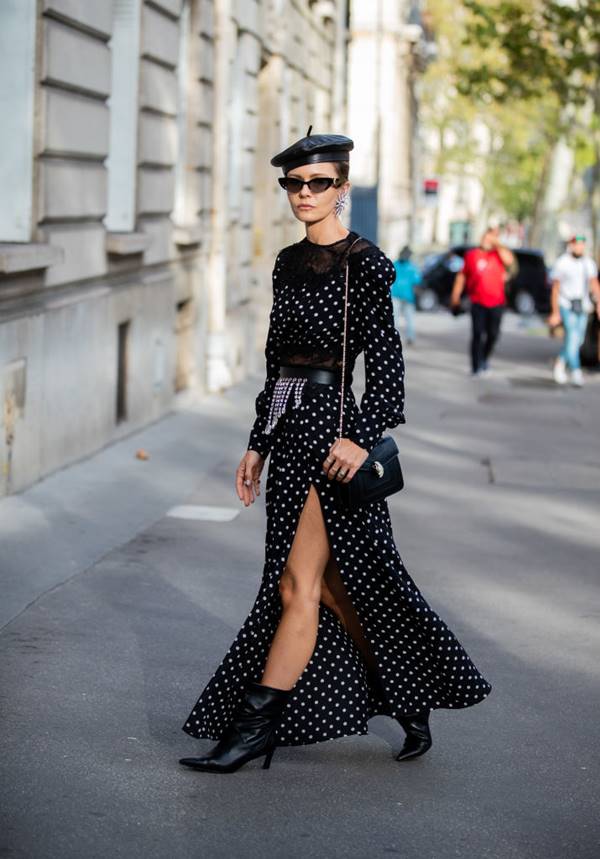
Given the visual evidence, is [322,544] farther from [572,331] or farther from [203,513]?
[572,331]

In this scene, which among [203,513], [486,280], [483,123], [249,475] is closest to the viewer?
[249,475]

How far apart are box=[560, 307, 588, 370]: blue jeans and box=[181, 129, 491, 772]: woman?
16395 millimetres

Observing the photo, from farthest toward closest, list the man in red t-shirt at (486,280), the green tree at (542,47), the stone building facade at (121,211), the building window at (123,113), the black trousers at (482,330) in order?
the green tree at (542,47)
the black trousers at (482,330)
the man in red t-shirt at (486,280)
the building window at (123,113)
the stone building facade at (121,211)

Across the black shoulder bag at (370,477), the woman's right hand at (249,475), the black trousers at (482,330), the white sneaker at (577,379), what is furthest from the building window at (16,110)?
the white sneaker at (577,379)

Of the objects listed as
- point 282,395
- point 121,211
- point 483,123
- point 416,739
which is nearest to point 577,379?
point 121,211

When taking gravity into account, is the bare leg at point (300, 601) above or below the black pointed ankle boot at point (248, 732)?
above

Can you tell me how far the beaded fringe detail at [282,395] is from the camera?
16.2ft

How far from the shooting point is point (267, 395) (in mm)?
5062

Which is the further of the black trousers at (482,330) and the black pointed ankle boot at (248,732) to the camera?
the black trousers at (482,330)

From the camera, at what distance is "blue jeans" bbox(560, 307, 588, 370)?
2116 cm

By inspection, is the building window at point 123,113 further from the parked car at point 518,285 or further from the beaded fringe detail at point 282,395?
the parked car at point 518,285

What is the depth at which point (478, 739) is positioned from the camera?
5.56 metres

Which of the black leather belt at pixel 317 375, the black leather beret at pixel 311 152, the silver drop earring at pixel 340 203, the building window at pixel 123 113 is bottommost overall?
the black leather belt at pixel 317 375

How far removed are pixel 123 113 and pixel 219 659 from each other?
8040 mm
